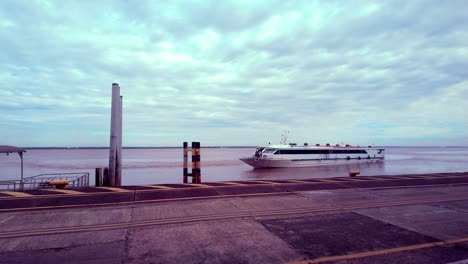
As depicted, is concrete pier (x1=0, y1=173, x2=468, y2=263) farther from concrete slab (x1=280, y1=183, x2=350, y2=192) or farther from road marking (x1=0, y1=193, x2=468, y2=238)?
concrete slab (x1=280, y1=183, x2=350, y2=192)

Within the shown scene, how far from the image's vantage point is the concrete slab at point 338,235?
4742 mm

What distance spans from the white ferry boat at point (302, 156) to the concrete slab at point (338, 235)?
36.2 meters

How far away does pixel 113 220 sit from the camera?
238 inches

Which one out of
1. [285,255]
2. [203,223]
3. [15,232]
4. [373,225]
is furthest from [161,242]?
[373,225]

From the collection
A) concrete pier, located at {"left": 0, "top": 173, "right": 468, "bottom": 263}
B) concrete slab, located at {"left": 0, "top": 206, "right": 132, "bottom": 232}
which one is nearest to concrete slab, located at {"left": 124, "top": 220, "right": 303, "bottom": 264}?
concrete pier, located at {"left": 0, "top": 173, "right": 468, "bottom": 263}

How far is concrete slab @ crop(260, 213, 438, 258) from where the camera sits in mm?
4742

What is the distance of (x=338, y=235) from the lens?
212 inches

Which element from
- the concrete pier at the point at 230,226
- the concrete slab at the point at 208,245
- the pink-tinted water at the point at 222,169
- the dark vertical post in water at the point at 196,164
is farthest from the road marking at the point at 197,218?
the pink-tinted water at the point at 222,169

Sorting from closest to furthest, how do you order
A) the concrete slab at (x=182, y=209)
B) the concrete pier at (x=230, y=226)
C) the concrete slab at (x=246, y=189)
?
the concrete pier at (x=230, y=226), the concrete slab at (x=182, y=209), the concrete slab at (x=246, y=189)

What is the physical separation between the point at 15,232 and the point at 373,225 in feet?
24.4

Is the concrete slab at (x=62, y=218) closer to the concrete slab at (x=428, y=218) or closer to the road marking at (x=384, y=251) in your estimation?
the road marking at (x=384, y=251)

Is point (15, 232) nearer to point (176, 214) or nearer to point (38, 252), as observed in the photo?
point (38, 252)

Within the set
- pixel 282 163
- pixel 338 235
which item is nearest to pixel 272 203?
pixel 338 235

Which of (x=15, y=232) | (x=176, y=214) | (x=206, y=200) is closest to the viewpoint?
(x=15, y=232)
